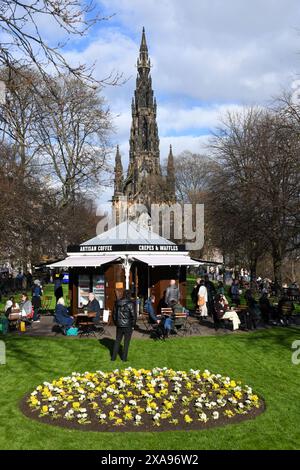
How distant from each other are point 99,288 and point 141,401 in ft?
35.4

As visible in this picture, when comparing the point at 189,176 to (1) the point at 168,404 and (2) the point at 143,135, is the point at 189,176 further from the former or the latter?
(1) the point at 168,404

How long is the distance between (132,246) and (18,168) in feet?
43.5

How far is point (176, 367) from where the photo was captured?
11.9m

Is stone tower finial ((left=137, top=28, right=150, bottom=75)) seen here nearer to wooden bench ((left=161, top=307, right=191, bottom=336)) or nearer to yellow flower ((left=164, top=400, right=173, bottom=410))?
wooden bench ((left=161, top=307, right=191, bottom=336))

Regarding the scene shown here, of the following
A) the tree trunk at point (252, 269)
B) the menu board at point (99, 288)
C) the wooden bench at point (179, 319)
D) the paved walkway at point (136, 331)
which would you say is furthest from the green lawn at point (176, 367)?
the tree trunk at point (252, 269)

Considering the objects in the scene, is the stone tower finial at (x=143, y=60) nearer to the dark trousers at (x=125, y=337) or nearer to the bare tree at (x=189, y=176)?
the bare tree at (x=189, y=176)

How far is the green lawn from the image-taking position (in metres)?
7.22

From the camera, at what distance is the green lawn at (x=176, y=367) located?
7.22m

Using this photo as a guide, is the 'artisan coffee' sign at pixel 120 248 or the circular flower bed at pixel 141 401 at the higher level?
the 'artisan coffee' sign at pixel 120 248

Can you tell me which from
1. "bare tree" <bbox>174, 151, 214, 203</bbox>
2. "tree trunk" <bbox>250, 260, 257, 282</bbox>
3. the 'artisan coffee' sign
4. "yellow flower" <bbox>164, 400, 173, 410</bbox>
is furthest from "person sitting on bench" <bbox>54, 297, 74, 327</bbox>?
"bare tree" <bbox>174, 151, 214, 203</bbox>

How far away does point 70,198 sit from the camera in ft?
127

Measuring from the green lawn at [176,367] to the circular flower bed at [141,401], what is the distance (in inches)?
11.5

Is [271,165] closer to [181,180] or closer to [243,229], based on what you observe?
[243,229]

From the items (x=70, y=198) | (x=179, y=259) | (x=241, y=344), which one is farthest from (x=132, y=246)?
(x=70, y=198)
